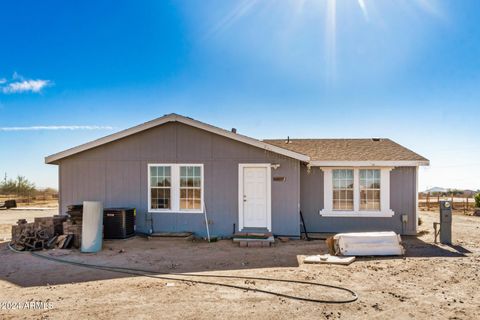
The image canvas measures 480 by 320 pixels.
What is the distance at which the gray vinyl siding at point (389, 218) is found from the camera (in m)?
12.0

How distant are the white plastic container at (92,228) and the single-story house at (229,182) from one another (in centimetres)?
220

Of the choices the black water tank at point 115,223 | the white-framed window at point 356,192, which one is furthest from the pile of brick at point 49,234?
the white-framed window at point 356,192

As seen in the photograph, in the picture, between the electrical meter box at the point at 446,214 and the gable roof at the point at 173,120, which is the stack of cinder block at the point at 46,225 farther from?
the electrical meter box at the point at 446,214

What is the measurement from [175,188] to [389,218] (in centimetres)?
707

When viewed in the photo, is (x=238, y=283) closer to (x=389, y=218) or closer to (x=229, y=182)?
(x=229, y=182)

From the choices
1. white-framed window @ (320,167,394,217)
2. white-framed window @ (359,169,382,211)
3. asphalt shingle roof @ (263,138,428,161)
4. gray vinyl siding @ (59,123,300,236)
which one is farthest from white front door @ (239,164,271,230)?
white-framed window @ (359,169,382,211)

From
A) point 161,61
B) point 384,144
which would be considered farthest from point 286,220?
point 161,61

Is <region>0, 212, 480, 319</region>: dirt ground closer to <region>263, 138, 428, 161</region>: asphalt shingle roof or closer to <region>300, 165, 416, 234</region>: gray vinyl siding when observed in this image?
<region>300, 165, 416, 234</region>: gray vinyl siding

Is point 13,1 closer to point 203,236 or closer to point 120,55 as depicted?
point 120,55

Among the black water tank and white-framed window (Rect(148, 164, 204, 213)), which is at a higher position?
white-framed window (Rect(148, 164, 204, 213))

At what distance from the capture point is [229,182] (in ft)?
37.1

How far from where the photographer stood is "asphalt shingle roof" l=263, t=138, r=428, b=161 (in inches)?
474

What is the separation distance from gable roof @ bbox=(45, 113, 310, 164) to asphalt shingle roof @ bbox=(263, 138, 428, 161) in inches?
61.3

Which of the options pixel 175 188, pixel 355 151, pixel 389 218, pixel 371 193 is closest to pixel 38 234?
pixel 175 188
